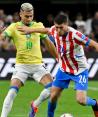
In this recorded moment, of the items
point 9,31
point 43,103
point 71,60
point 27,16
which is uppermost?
point 27,16

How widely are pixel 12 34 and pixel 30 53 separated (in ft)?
1.65

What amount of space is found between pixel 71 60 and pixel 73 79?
357 millimetres

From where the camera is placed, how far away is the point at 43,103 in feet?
54.1

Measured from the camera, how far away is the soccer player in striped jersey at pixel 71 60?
40.3 feet

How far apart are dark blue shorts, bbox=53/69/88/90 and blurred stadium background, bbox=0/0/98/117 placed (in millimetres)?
1668

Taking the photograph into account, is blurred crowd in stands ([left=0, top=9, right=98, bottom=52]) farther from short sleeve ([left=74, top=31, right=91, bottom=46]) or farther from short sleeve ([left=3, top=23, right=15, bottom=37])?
short sleeve ([left=74, top=31, right=91, bottom=46])

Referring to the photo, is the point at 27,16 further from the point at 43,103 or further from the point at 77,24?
the point at 77,24

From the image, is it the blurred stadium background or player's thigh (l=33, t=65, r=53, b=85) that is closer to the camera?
player's thigh (l=33, t=65, r=53, b=85)

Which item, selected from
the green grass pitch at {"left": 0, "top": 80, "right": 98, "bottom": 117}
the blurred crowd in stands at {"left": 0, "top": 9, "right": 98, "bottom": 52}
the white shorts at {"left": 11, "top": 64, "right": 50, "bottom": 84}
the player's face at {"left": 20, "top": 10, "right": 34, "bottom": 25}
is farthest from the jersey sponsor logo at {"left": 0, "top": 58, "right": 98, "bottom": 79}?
the player's face at {"left": 20, "top": 10, "right": 34, "bottom": 25}

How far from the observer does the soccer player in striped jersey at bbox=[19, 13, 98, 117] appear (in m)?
12.3

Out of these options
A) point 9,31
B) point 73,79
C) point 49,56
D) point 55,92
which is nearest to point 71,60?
point 73,79

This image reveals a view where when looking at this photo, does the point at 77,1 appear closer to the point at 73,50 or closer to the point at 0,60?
the point at 0,60

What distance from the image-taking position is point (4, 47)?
2267 cm

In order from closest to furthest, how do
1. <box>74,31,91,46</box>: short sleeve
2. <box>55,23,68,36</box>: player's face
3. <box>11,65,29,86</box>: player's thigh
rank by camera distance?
<box>55,23,68,36</box>: player's face → <box>74,31,91,46</box>: short sleeve → <box>11,65,29,86</box>: player's thigh
